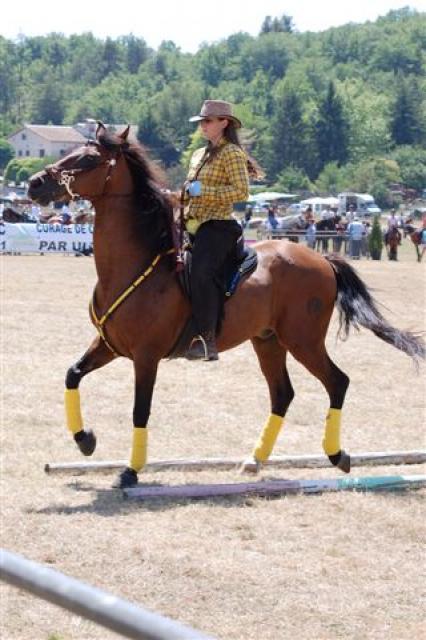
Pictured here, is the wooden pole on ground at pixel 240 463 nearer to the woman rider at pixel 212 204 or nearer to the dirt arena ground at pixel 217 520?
the dirt arena ground at pixel 217 520

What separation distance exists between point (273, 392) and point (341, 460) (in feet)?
2.77

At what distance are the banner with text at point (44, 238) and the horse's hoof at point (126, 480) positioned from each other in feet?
88.3

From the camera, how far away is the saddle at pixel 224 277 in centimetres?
841

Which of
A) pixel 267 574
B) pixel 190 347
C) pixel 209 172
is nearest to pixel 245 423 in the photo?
pixel 190 347

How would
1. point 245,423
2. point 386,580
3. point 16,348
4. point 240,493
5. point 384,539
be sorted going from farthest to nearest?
point 16,348
point 245,423
point 240,493
point 384,539
point 386,580

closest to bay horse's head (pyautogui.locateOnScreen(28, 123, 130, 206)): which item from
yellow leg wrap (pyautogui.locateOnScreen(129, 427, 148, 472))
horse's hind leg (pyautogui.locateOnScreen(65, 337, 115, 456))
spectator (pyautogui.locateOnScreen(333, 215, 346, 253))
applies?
horse's hind leg (pyautogui.locateOnScreen(65, 337, 115, 456))

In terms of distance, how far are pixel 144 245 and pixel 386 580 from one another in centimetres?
336

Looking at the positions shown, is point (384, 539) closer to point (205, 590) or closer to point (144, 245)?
point (205, 590)

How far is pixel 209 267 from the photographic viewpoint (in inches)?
327

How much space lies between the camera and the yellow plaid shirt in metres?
8.33

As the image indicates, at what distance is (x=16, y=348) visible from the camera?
14523 mm

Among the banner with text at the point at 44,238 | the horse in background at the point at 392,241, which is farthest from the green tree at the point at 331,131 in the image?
the banner with text at the point at 44,238

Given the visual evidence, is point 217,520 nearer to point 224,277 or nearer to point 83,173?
point 224,277

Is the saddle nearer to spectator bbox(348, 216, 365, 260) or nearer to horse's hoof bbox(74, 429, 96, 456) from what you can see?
horse's hoof bbox(74, 429, 96, 456)
